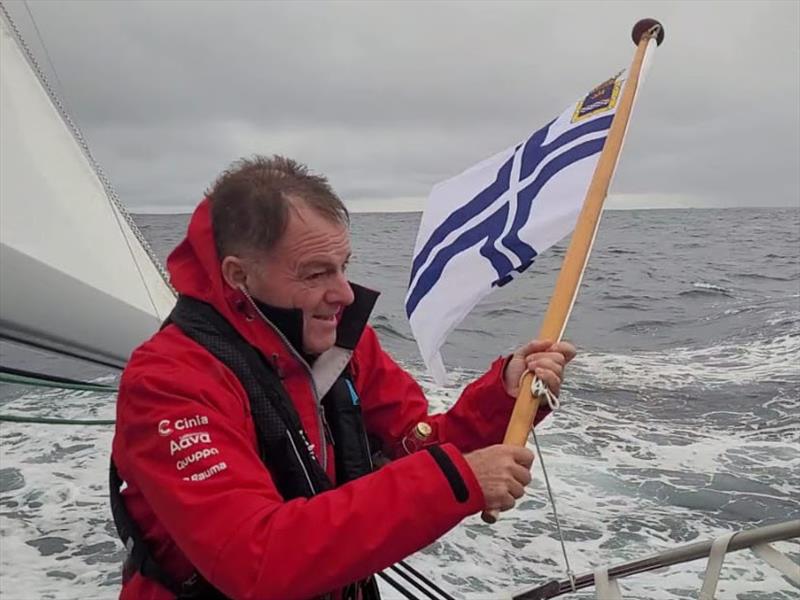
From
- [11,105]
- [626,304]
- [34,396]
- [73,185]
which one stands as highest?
[11,105]

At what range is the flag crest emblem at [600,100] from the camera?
8.73 feet

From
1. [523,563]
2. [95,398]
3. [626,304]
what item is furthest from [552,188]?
[626,304]

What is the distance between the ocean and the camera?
485 centimetres

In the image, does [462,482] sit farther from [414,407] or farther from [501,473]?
[414,407]

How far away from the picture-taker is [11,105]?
3455 millimetres

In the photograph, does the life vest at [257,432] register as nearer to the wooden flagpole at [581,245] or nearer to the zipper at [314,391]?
the zipper at [314,391]

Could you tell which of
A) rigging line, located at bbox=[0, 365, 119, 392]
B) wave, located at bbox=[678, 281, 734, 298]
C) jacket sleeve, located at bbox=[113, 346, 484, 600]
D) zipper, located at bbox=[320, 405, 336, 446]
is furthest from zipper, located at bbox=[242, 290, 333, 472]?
wave, located at bbox=[678, 281, 734, 298]

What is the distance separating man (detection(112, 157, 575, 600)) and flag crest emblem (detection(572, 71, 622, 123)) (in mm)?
1086

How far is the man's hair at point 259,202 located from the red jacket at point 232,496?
43 mm

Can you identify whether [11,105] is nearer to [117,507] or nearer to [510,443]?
[117,507]

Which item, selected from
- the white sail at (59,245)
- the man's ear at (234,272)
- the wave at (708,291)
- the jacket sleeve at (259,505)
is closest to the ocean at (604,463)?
the jacket sleeve at (259,505)

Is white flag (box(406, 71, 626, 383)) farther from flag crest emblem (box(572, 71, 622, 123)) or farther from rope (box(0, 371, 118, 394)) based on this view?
rope (box(0, 371, 118, 394))

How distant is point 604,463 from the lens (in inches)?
276

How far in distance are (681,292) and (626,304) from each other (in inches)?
80.6
